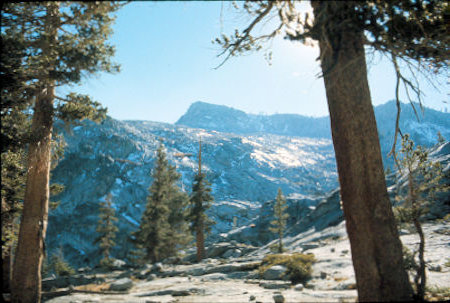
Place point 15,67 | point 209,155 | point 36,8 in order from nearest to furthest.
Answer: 1. point 15,67
2. point 36,8
3. point 209,155

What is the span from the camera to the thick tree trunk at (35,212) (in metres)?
7.70

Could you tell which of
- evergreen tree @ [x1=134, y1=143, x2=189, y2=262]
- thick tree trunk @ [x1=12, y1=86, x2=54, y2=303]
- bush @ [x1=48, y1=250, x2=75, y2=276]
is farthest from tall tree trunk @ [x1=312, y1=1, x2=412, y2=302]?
bush @ [x1=48, y1=250, x2=75, y2=276]

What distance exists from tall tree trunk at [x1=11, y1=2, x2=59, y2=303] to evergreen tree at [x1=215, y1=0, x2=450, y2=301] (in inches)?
261

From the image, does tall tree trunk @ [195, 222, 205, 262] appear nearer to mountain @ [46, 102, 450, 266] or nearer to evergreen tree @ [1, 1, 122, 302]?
evergreen tree @ [1, 1, 122, 302]

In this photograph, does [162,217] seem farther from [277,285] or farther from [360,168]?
[360,168]

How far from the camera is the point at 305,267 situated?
10.5 meters

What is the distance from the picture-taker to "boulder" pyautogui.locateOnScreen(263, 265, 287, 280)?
1121 centimetres

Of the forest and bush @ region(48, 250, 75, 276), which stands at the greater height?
the forest

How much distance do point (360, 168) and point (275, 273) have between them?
361 inches

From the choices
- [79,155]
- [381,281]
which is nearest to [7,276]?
[381,281]

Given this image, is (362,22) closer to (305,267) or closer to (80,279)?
(305,267)

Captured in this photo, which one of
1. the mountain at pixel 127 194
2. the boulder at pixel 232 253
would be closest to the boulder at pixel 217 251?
the boulder at pixel 232 253

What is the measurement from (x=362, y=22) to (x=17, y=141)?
8389mm

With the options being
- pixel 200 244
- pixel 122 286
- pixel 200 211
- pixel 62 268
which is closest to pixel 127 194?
pixel 62 268
